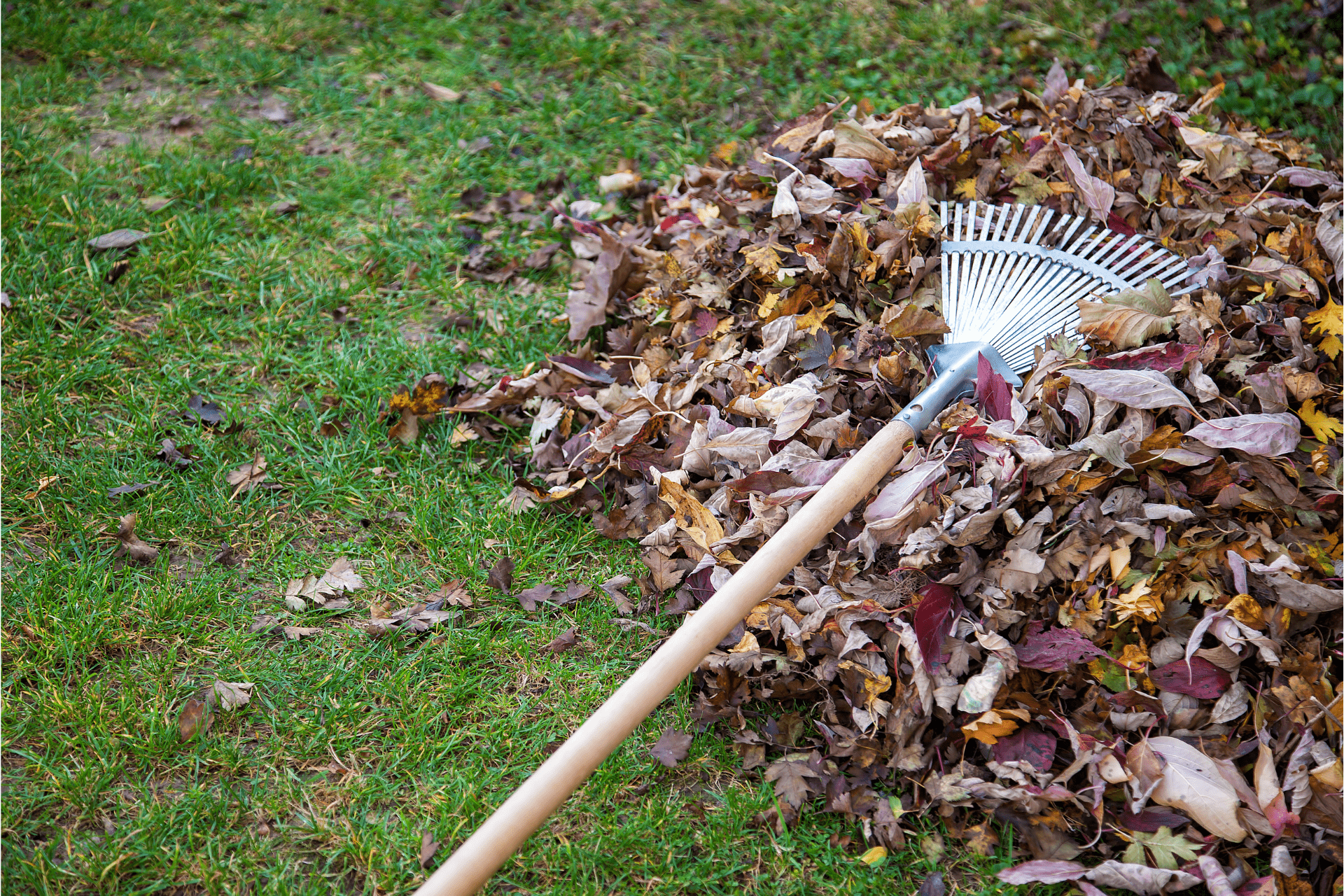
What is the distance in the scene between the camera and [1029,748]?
1.96m

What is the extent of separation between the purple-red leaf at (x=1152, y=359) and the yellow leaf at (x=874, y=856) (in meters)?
1.25

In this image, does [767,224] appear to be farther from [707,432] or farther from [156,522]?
[156,522]

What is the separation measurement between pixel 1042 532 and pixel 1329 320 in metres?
0.96

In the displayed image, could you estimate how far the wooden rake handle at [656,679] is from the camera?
154cm

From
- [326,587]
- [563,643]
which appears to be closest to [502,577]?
[563,643]

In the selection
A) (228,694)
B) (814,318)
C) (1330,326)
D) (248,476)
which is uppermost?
(1330,326)

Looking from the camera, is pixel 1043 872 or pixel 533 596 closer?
pixel 1043 872

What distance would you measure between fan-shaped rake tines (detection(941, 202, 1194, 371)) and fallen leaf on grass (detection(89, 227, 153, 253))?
284 cm

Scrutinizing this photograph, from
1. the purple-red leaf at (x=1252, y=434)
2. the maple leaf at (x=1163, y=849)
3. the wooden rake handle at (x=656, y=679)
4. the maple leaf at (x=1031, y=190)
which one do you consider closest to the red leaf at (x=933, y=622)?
the wooden rake handle at (x=656, y=679)

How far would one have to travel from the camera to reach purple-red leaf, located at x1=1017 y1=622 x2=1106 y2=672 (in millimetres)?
1964

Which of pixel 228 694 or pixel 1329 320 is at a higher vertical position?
pixel 1329 320

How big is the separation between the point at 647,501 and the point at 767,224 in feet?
3.40

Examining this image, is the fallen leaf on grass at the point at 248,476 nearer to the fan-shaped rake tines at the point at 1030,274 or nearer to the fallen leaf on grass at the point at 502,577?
the fallen leaf on grass at the point at 502,577

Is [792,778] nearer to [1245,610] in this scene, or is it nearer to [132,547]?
[1245,610]
